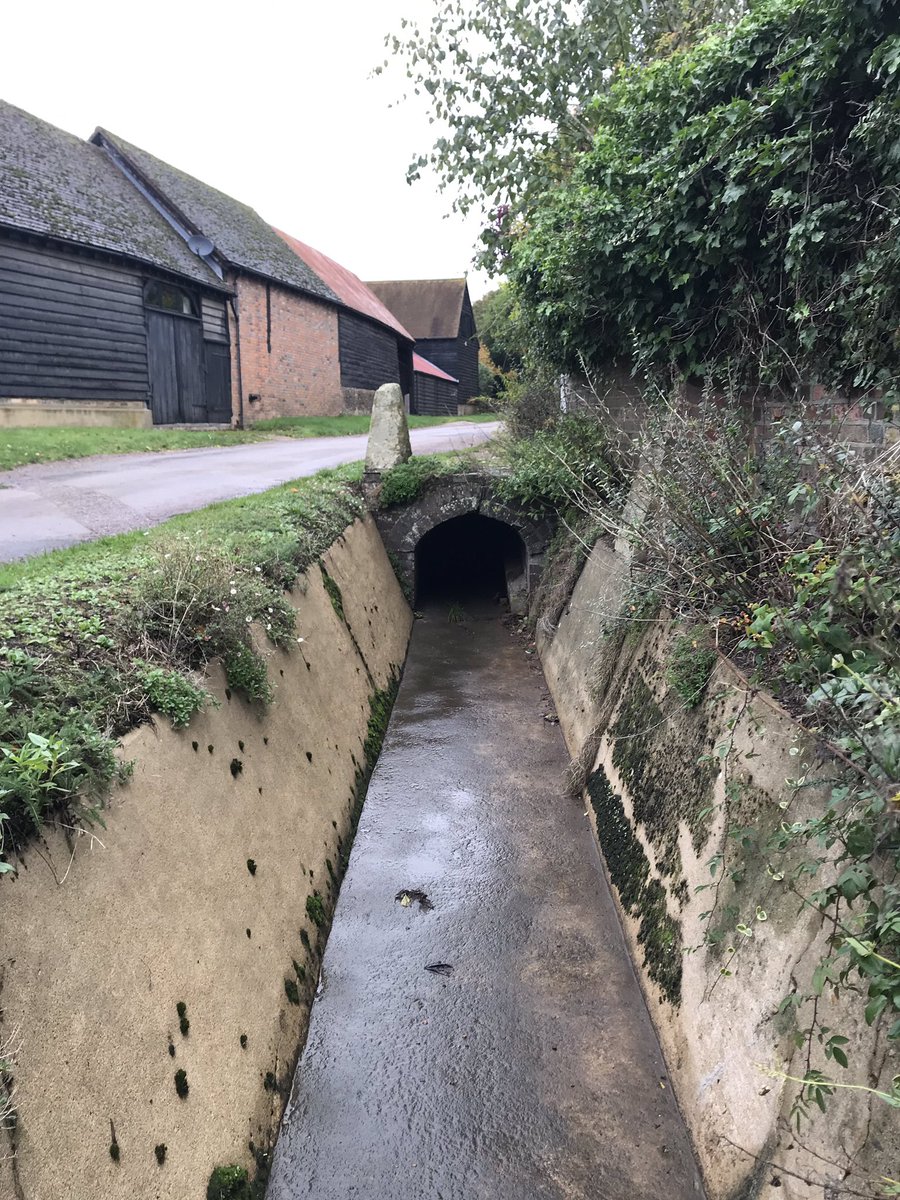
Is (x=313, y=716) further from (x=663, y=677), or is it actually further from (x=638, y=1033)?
(x=638, y=1033)

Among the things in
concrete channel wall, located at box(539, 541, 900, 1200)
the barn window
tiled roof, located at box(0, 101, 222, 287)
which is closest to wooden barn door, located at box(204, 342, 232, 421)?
the barn window

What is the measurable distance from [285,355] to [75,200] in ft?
26.1

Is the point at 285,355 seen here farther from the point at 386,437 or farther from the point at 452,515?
the point at 452,515

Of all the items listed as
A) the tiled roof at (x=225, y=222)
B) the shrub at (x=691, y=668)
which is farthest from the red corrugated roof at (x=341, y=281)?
the shrub at (x=691, y=668)

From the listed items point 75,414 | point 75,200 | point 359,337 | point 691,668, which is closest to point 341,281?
point 359,337

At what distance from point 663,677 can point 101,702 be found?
11.9ft

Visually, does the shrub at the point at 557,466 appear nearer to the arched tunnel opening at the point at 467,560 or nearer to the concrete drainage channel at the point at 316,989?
the arched tunnel opening at the point at 467,560

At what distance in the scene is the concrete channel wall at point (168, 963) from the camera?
2.25 metres

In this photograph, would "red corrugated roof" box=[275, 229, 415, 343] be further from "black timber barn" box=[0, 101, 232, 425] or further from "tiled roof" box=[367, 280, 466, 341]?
"black timber barn" box=[0, 101, 232, 425]

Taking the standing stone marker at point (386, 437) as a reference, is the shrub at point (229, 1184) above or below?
below

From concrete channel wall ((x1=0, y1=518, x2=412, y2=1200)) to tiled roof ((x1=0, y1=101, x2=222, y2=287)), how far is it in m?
13.9

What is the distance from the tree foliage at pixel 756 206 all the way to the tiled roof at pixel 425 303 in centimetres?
3503

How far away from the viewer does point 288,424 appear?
2212 cm

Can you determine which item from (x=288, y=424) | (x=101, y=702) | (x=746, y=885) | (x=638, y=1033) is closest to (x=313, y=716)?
(x=101, y=702)
